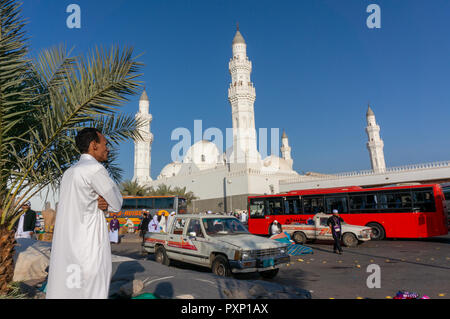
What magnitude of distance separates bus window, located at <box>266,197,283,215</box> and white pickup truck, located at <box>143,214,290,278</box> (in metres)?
9.72

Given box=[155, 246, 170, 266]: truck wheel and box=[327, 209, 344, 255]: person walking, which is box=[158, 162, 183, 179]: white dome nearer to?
box=[327, 209, 344, 255]: person walking

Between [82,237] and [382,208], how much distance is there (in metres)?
15.0

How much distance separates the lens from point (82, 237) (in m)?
2.16

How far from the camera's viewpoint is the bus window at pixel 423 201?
13.4 metres

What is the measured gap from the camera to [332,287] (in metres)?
6.30

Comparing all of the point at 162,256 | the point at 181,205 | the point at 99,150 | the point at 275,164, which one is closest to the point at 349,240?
the point at 162,256

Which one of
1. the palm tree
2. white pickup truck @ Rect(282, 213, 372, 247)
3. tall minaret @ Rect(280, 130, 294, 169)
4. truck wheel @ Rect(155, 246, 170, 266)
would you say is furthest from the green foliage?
tall minaret @ Rect(280, 130, 294, 169)

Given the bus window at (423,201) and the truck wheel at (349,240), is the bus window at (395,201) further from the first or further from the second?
the truck wheel at (349,240)

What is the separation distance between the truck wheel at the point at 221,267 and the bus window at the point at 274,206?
10878 mm

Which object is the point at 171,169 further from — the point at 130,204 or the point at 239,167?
Answer: the point at 130,204

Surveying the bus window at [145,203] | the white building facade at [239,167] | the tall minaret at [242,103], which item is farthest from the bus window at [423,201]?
the tall minaret at [242,103]

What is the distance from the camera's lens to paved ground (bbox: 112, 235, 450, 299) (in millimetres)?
5895
